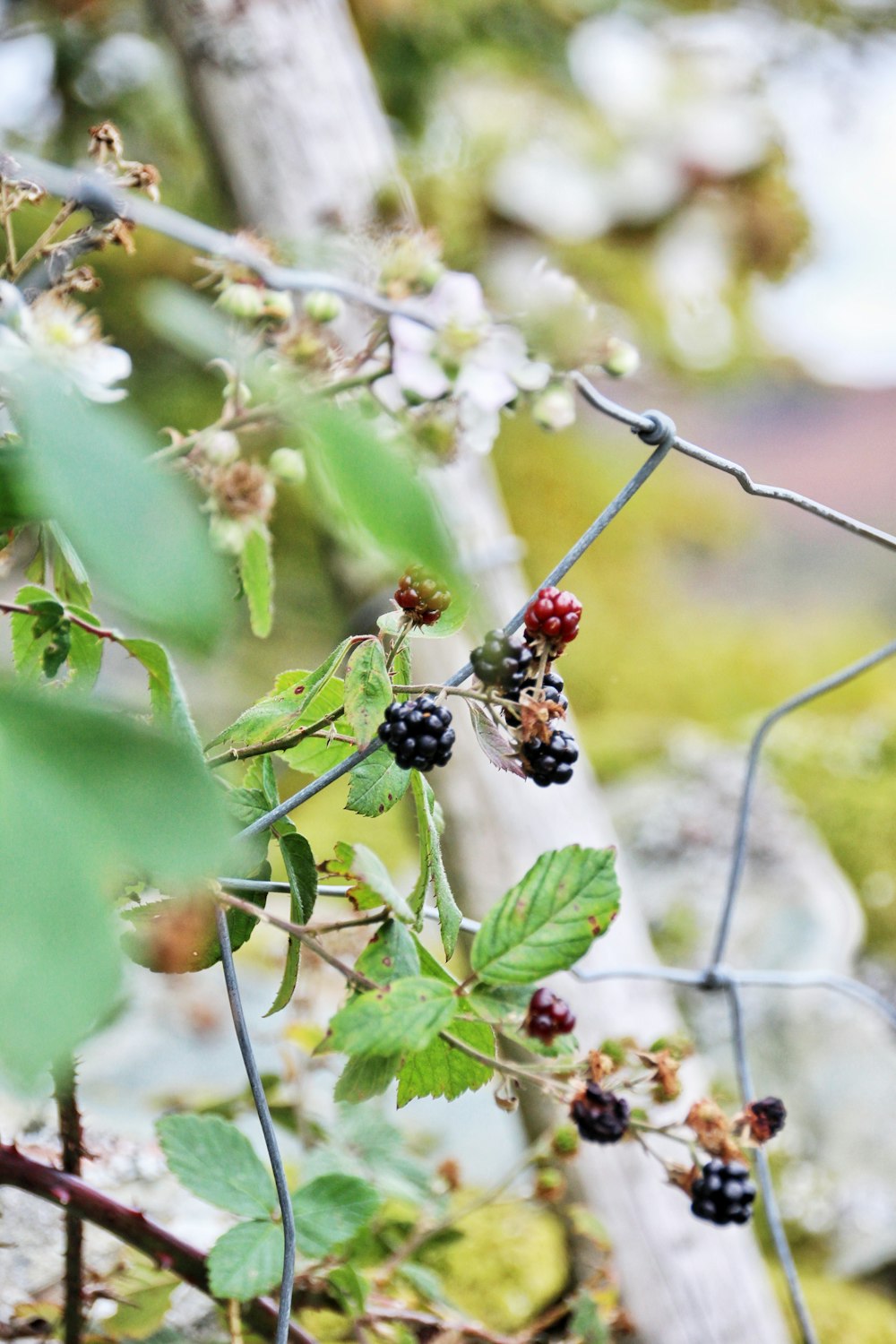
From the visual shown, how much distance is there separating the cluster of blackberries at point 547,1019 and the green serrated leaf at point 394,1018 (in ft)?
0.07

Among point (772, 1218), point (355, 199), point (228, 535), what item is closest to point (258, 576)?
point (228, 535)

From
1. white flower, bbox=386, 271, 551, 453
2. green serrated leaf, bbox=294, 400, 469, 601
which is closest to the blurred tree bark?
white flower, bbox=386, 271, 551, 453

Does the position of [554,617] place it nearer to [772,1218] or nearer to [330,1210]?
[330,1210]

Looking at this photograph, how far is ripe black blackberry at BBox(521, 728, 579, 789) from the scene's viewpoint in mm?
225

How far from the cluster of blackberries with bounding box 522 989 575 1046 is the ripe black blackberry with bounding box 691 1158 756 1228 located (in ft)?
0.35

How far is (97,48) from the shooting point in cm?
178

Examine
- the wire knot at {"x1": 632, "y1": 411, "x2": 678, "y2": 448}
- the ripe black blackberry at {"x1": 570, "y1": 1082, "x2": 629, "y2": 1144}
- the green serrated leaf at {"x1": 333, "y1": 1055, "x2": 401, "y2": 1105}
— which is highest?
the wire knot at {"x1": 632, "y1": 411, "x2": 678, "y2": 448}

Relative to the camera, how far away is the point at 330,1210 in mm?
333

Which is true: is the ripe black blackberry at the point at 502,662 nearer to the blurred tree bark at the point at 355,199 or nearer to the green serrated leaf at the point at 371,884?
the green serrated leaf at the point at 371,884

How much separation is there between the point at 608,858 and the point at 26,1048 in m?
0.17

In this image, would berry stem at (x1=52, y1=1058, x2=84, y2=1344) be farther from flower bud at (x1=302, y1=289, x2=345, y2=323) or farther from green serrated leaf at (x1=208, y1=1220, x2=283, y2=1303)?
flower bud at (x1=302, y1=289, x2=345, y2=323)

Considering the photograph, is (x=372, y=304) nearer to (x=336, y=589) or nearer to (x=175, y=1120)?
(x=175, y=1120)

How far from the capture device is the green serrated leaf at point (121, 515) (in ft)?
0.32

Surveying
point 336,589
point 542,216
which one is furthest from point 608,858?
point 542,216
